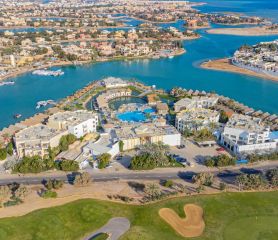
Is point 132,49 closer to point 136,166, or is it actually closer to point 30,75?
point 30,75

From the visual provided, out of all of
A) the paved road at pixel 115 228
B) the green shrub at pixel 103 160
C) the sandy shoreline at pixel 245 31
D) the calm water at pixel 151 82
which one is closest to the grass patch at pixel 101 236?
the paved road at pixel 115 228

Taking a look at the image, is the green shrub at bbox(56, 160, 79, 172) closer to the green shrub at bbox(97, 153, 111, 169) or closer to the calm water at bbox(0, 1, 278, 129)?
the green shrub at bbox(97, 153, 111, 169)

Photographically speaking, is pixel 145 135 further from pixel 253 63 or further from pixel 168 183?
pixel 253 63

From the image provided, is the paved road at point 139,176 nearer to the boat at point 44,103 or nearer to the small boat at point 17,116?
the small boat at point 17,116

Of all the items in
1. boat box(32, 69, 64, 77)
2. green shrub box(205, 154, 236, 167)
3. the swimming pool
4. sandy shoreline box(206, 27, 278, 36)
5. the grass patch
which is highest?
sandy shoreline box(206, 27, 278, 36)

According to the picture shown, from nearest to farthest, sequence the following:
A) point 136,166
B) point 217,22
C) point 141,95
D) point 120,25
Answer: point 136,166
point 141,95
point 120,25
point 217,22

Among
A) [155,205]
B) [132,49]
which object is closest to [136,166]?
[155,205]

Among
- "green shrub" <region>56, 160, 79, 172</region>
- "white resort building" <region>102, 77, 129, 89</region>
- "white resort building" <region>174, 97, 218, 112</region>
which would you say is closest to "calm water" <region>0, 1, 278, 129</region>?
"white resort building" <region>102, 77, 129, 89</region>
